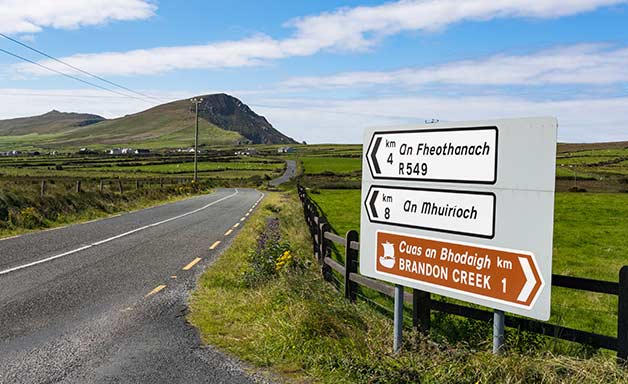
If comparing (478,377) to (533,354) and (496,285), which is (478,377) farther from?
(533,354)

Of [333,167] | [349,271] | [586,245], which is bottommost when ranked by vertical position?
[586,245]

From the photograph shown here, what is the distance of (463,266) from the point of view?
4.79 m

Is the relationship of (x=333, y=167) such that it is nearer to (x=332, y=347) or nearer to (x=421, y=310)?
(x=421, y=310)

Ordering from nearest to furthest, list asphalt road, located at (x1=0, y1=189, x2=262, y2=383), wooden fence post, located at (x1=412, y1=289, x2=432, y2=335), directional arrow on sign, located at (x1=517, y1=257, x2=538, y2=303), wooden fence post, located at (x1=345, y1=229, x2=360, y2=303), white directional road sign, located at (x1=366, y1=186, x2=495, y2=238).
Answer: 1. directional arrow on sign, located at (x1=517, y1=257, x2=538, y2=303)
2. white directional road sign, located at (x1=366, y1=186, x2=495, y2=238)
3. asphalt road, located at (x1=0, y1=189, x2=262, y2=383)
4. wooden fence post, located at (x1=412, y1=289, x2=432, y2=335)
5. wooden fence post, located at (x1=345, y1=229, x2=360, y2=303)

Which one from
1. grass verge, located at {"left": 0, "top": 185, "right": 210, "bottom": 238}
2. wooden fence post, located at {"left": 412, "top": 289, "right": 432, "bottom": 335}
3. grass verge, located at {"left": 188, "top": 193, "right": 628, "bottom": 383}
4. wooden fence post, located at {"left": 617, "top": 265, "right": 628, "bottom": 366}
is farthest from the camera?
grass verge, located at {"left": 0, "top": 185, "right": 210, "bottom": 238}

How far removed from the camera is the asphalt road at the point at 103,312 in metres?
5.62

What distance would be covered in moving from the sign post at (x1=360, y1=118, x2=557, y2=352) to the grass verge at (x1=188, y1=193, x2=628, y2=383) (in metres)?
0.30

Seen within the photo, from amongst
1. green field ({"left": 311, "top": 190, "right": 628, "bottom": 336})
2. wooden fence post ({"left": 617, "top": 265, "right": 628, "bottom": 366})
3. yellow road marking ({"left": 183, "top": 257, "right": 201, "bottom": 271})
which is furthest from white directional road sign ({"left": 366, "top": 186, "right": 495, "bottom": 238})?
yellow road marking ({"left": 183, "top": 257, "right": 201, "bottom": 271})

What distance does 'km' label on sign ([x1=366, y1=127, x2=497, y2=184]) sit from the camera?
466cm

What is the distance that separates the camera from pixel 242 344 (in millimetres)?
6410

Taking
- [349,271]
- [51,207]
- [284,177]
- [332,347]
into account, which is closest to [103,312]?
[349,271]

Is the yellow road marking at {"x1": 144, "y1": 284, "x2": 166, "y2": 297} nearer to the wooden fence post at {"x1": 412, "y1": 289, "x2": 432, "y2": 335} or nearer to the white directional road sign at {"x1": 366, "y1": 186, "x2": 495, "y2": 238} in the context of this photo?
the wooden fence post at {"x1": 412, "y1": 289, "x2": 432, "y2": 335}

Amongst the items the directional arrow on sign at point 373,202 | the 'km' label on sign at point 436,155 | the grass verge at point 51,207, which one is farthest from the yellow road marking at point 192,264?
the grass verge at point 51,207

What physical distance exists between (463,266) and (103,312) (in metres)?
5.53
